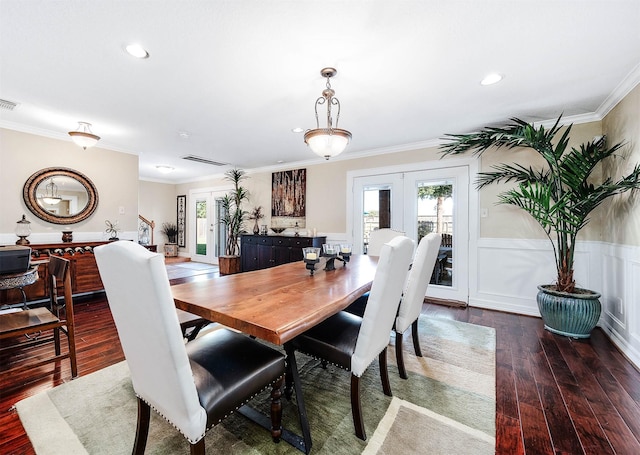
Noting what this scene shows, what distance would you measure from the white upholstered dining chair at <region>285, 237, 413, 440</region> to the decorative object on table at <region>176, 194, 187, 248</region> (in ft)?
24.1

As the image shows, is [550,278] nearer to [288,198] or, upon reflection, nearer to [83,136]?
[288,198]

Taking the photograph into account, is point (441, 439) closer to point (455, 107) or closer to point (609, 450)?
point (609, 450)

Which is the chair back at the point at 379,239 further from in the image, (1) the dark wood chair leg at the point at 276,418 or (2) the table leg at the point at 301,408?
(1) the dark wood chair leg at the point at 276,418

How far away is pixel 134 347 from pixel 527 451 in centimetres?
Result: 187

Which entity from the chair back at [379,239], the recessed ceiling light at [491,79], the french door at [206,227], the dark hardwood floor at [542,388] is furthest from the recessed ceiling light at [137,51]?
the french door at [206,227]

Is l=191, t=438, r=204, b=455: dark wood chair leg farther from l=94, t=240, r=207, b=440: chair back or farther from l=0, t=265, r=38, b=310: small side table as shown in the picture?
l=0, t=265, r=38, b=310: small side table

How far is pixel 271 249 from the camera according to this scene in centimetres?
512

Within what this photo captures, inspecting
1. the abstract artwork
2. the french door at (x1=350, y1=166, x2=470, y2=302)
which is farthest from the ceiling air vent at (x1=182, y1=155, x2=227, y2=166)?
the french door at (x1=350, y1=166, x2=470, y2=302)

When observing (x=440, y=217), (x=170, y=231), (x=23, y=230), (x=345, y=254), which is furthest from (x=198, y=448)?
(x=170, y=231)

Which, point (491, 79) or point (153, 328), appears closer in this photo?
point (153, 328)

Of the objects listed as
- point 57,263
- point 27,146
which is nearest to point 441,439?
point 57,263

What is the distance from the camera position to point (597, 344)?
2533 mm

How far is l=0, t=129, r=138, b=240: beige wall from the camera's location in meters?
3.46

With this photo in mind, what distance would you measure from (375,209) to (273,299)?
343 cm
